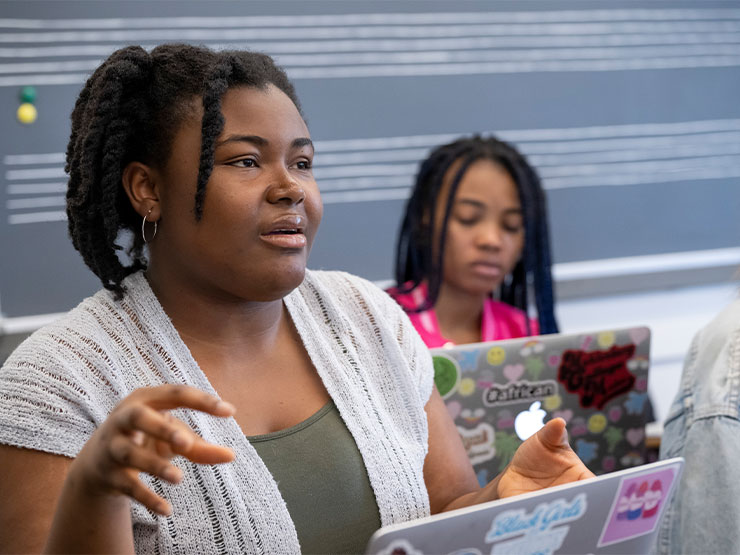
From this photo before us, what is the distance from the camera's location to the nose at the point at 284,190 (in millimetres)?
1039

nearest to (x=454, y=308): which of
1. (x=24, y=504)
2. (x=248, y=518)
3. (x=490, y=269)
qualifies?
(x=490, y=269)

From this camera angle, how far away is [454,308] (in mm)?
2117

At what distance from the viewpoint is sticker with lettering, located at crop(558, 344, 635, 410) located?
1.35 meters

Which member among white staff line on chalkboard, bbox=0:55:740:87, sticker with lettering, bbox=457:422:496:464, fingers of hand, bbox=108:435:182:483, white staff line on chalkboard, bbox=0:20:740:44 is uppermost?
white staff line on chalkboard, bbox=0:20:740:44

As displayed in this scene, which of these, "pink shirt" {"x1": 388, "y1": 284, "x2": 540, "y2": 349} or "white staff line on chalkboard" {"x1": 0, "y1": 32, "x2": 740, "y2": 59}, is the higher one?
"white staff line on chalkboard" {"x1": 0, "y1": 32, "x2": 740, "y2": 59}

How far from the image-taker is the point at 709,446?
122 cm

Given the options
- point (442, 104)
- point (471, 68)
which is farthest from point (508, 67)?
point (442, 104)

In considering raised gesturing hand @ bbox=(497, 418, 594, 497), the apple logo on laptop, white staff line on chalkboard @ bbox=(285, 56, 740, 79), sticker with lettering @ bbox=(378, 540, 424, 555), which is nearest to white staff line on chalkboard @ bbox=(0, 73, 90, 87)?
white staff line on chalkboard @ bbox=(285, 56, 740, 79)

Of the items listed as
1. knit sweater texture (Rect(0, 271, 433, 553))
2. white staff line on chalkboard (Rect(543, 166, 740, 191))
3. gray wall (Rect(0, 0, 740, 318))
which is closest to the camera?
knit sweater texture (Rect(0, 271, 433, 553))

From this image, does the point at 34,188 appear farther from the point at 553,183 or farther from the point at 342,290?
the point at 553,183

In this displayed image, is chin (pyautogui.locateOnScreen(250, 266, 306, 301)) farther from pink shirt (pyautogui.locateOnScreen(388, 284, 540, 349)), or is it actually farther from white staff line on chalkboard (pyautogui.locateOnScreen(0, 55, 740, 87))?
white staff line on chalkboard (pyautogui.locateOnScreen(0, 55, 740, 87))

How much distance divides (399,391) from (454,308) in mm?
938

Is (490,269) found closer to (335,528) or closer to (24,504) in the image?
(335,528)

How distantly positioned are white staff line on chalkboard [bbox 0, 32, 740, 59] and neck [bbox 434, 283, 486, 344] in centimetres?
80
